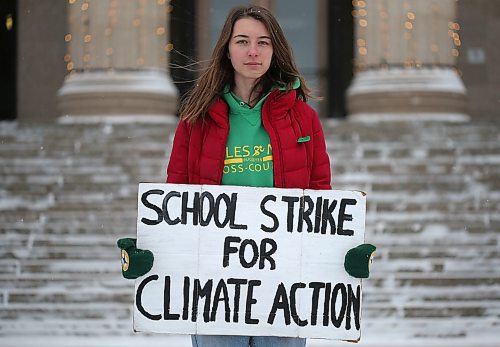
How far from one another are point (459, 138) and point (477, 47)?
6.60 m

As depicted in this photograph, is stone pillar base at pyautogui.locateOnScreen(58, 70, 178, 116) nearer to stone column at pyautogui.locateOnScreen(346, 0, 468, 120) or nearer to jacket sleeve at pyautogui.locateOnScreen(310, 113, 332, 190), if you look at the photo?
stone column at pyautogui.locateOnScreen(346, 0, 468, 120)

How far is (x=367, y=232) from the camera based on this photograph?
26.2 feet


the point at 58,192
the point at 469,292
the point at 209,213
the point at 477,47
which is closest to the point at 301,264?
the point at 209,213

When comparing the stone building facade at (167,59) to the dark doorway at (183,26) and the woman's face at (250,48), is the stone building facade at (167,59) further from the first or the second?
the woman's face at (250,48)

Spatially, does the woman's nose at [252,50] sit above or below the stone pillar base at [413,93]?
below

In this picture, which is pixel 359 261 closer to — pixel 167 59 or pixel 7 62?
pixel 167 59

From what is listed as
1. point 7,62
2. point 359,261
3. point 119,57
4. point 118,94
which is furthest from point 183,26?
point 359,261

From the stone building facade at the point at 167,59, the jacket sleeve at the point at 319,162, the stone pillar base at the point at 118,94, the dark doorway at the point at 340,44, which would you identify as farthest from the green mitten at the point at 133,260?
the dark doorway at the point at 340,44

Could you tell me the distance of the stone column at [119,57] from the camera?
12.3 m

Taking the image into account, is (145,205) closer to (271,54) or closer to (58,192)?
(271,54)

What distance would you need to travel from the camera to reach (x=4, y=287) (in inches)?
283

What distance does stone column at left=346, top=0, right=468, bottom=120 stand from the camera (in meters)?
12.4

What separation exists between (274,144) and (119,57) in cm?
1018

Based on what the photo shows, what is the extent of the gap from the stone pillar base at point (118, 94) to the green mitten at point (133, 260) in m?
9.81
